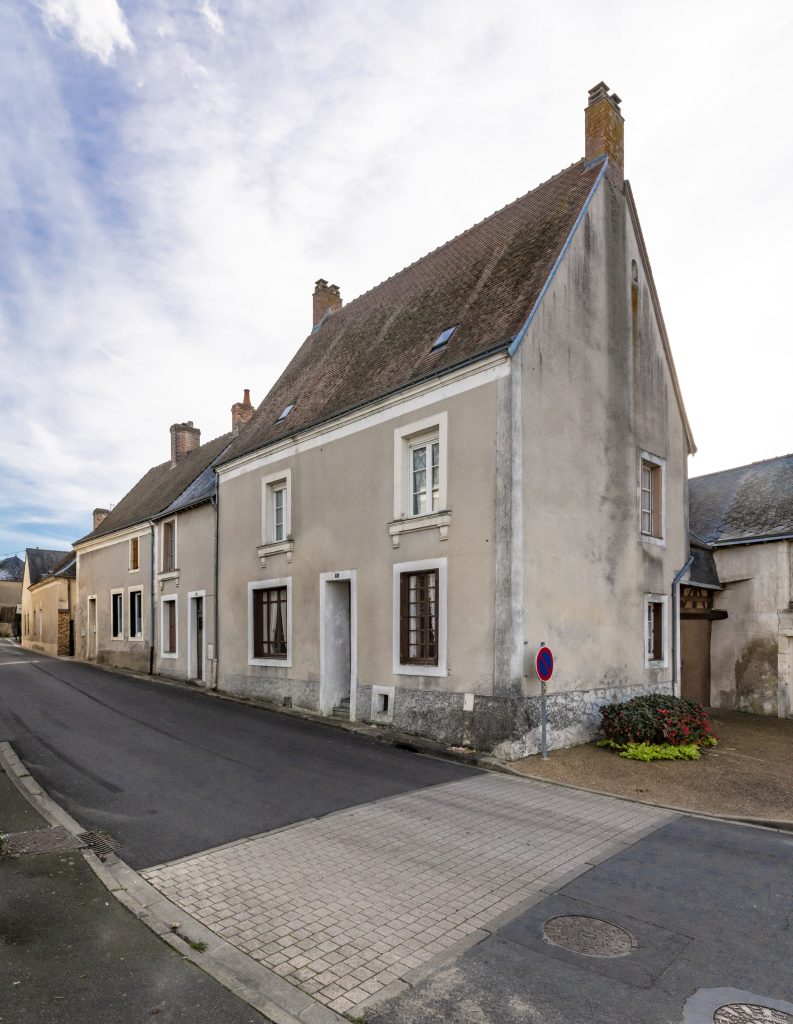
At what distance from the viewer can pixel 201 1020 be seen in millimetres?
3768

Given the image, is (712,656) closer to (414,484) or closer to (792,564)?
(792,564)

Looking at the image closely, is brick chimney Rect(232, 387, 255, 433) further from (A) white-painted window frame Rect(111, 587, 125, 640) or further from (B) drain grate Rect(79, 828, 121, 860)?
(B) drain grate Rect(79, 828, 121, 860)

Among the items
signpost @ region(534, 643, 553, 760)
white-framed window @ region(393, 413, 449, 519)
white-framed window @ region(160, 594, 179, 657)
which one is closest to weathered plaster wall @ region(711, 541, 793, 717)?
signpost @ region(534, 643, 553, 760)

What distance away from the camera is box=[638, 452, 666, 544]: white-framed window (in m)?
14.4

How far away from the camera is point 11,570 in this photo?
69125mm

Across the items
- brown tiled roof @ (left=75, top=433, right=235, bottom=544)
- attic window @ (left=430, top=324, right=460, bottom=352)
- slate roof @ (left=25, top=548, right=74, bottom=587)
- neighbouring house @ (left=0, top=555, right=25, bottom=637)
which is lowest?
neighbouring house @ (left=0, top=555, right=25, bottom=637)

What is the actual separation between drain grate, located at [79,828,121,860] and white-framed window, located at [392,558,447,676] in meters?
6.15

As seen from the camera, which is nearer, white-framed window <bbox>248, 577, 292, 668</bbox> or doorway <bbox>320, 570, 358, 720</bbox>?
doorway <bbox>320, 570, 358, 720</bbox>

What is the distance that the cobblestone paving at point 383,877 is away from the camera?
4.51m

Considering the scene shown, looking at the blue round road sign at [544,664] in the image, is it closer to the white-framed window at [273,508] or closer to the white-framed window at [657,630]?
the white-framed window at [657,630]

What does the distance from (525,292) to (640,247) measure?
13.7 ft

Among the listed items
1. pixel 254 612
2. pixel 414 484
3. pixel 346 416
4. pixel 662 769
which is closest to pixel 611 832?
pixel 662 769

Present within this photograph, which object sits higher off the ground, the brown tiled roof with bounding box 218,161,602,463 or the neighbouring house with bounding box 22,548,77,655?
the brown tiled roof with bounding box 218,161,602,463

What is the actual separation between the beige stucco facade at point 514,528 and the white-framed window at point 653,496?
0.60ft
